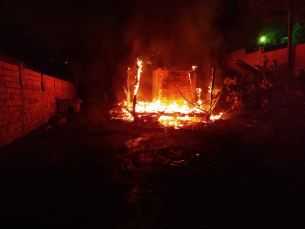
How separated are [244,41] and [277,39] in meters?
3.78

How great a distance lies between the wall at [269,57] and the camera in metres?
14.7

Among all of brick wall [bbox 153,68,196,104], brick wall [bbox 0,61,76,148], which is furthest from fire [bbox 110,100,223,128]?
brick wall [bbox 0,61,76,148]

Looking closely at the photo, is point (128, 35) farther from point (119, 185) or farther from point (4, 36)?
point (119, 185)

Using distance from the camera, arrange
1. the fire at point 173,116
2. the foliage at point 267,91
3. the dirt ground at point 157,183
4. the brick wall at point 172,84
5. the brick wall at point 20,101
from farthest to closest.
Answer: the brick wall at point 172,84, the fire at point 173,116, the foliage at point 267,91, the brick wall at point 20,101, the dirt ground at point 157,183

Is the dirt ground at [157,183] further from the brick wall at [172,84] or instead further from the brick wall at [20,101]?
the brick wall at [172,84]

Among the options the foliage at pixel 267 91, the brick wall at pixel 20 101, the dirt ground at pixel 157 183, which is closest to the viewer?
the dirt ground at pixel 157 183

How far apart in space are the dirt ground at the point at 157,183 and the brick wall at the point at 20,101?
1.44 feet

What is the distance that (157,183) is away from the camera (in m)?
4.20

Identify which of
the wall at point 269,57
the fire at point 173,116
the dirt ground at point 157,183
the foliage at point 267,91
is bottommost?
the dirt ground at point 157,183

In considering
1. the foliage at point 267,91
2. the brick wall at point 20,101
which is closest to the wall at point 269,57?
the foliage at point 267,91

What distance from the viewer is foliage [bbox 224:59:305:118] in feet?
23.8

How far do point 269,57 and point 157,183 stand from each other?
18.0m

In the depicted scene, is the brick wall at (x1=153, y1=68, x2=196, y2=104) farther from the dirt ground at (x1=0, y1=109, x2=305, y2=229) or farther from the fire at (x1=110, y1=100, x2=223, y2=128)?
the dirt ground at (x1=0, y1=109, x2=305, y2=229)

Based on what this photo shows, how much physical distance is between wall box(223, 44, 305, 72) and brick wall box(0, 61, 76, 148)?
912cm
